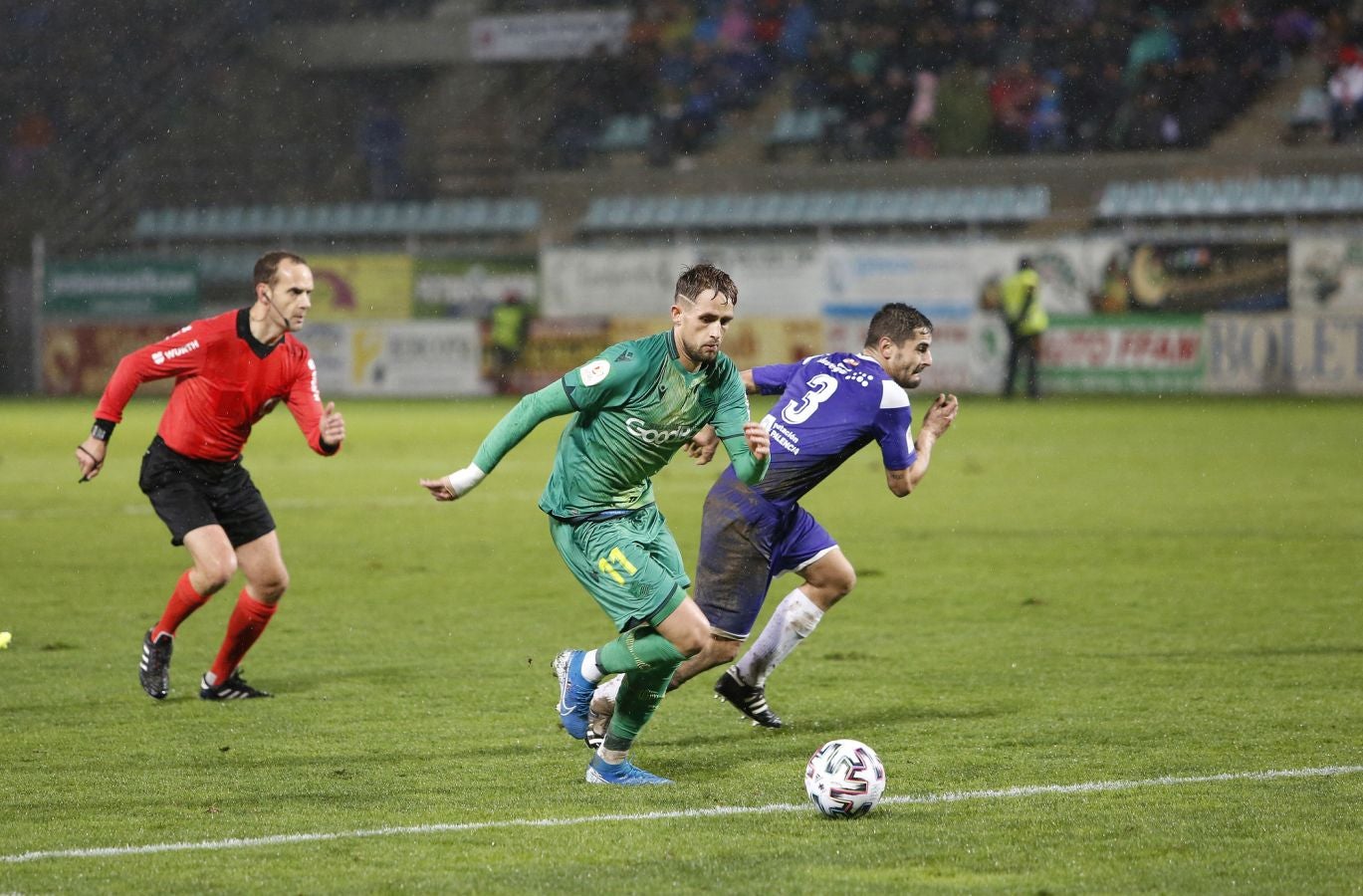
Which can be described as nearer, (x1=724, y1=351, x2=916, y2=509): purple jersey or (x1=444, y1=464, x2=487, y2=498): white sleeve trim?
(x1=444, y1=464, x2=487, y2=498): white sleeve trim

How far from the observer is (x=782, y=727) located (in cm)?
713

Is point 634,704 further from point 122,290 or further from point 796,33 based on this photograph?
point 796,33

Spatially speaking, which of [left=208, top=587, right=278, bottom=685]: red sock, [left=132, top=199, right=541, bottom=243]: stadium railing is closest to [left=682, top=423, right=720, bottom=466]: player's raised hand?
[left=208, top=587, right=278, bottom=685]: red sock

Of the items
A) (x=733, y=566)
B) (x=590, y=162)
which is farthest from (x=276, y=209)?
(x=733, y=566)

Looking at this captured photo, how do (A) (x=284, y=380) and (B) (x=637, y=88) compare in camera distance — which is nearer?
(A) (x=284, y=380)

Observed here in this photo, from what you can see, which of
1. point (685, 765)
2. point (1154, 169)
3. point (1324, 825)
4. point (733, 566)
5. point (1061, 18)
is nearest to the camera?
point (1324, 825)

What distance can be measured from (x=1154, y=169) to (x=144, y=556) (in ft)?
74.9

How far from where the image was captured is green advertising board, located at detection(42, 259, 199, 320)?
3544cm

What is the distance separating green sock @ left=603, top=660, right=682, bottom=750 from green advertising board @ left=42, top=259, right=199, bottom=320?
100 feet

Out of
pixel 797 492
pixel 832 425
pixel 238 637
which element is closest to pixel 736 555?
pixel 797 492

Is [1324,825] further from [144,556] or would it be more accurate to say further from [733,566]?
[144,556]

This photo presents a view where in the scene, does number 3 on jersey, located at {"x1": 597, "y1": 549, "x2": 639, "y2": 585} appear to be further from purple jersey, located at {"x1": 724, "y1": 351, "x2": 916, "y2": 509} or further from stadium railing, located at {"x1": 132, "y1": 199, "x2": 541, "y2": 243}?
stadium railing, located at {"x1": 132, "y1": 199, "x2": 541, "y2": 243}

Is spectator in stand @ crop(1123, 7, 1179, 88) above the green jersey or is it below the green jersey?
above

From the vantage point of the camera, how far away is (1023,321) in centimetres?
2928
